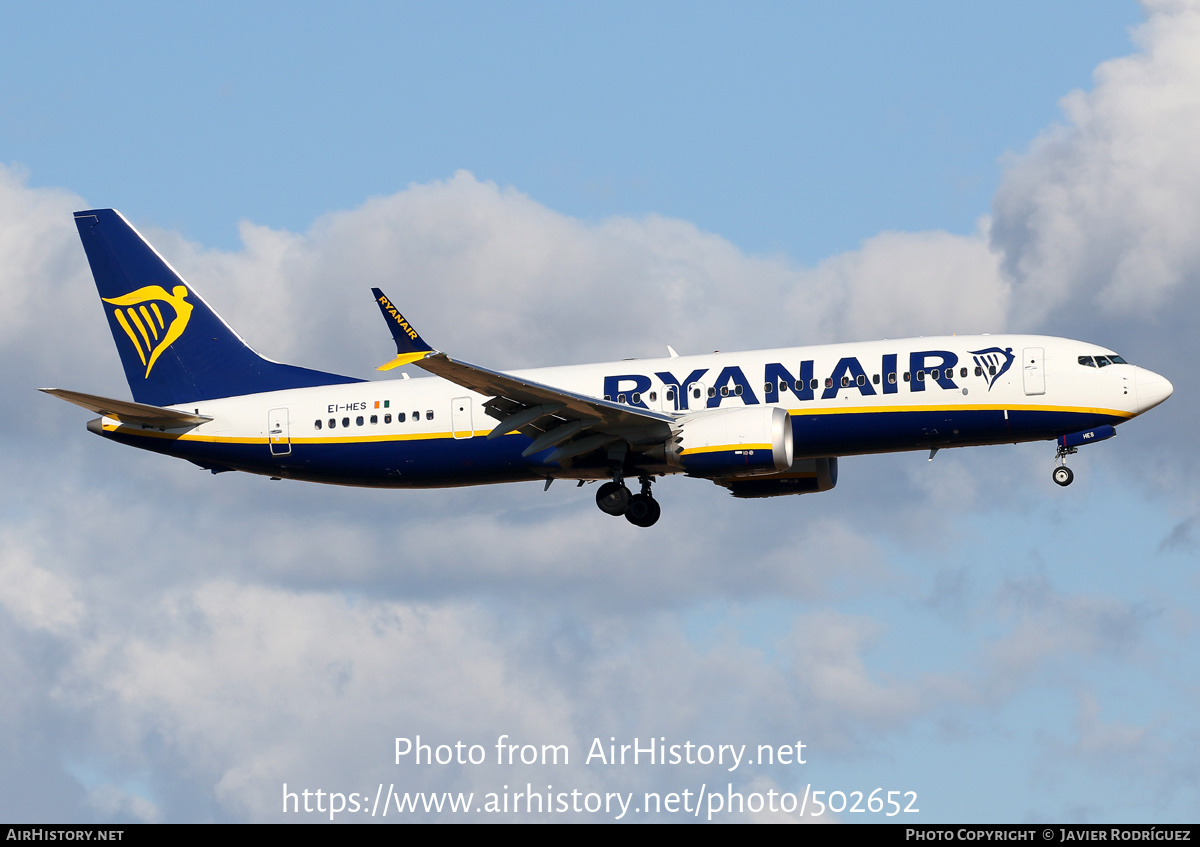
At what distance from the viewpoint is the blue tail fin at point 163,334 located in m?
51.9

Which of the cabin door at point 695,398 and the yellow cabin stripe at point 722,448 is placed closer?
the yellow cabin stripe at point 722,448

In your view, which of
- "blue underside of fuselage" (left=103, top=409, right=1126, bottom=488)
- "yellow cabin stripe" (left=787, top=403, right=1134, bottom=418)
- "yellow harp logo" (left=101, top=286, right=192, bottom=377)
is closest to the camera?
"yellow cabin stripe" (left=787, top=403, right=1134, bottom=418)

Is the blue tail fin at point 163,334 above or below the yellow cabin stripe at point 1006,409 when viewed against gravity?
above

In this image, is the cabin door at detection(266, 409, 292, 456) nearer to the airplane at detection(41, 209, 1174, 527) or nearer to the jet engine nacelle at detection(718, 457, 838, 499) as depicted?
the airplane at detection(41, 209, 1174, 527)

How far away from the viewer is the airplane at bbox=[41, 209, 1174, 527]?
43688 mm

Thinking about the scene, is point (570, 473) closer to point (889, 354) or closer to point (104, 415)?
point (889, 354)

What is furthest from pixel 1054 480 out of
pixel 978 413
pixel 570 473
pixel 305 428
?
pixel 305 428

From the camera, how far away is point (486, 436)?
47.0 meters

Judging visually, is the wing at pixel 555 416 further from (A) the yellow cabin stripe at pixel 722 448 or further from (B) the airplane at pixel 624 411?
(A) the yellow cabin stripe at pixel 722 448

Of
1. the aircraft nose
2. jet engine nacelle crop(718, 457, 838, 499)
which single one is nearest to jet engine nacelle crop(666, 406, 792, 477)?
jet engine nacelle crop(718, 457, 838, 499)

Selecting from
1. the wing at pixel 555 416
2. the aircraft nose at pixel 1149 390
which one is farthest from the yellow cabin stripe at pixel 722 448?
the aircraft nose at pixel 1149 390

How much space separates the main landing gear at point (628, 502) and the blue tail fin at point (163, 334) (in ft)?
32.8

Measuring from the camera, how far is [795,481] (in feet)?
166

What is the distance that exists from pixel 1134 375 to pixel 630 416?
15.1 m
